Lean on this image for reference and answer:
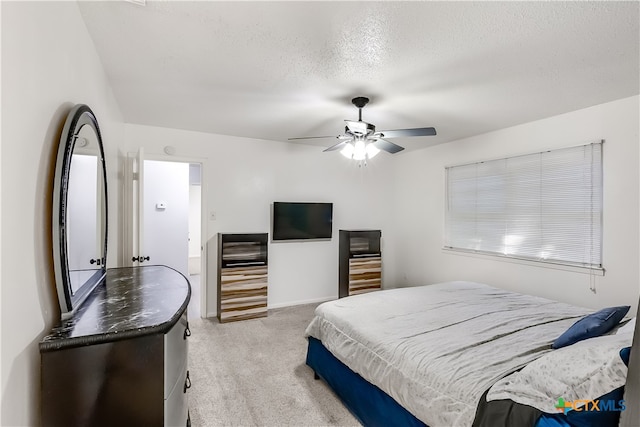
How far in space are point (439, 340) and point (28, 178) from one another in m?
2.20

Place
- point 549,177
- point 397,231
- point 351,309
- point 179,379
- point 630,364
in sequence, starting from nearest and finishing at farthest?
1. point 630,364
2. point 179,379
3. point 351,309
4. point 549,177
5. point 397,231

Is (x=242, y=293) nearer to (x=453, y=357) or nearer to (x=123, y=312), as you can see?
(x=123, y=312)

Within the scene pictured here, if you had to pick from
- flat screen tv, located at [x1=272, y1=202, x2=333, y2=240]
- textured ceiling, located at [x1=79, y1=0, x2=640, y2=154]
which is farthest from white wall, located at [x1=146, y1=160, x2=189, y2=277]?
textured ceiling, located at [x1=79, y1=0, x2=640, y2=154]

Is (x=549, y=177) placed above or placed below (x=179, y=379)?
above

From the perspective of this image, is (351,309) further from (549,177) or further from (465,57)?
(549,177)

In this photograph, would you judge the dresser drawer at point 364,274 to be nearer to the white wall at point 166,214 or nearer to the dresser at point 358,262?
the dresser at point 358,262

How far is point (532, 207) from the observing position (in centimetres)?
360

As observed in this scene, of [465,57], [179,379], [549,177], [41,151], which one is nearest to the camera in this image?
[41,151]

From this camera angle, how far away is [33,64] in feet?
3.62

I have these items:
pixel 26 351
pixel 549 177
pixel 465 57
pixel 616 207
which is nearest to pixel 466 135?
pixel 549 177

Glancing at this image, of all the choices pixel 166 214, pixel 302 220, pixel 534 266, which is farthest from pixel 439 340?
pixel 166 214

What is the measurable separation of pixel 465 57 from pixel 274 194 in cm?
314

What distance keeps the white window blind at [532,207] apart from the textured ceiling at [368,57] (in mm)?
600

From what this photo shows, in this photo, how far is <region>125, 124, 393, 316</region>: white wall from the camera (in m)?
4.22
